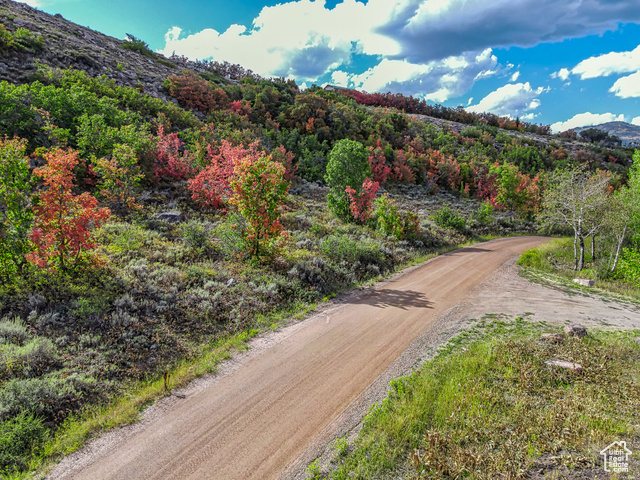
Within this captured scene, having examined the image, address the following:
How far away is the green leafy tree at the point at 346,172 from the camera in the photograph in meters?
→ 24.7

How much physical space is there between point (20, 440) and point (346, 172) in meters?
22.7

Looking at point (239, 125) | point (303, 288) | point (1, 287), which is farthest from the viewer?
point (239, 125)

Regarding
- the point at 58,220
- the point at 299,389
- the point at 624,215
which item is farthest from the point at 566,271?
the point at 58,220

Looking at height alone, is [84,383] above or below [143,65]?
below

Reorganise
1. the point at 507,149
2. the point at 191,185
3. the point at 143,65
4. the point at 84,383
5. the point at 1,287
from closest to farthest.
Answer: the point at 84,383 → the point at 1,287 → the point at 191,185 → the point at 143,65 → the point at 507,149

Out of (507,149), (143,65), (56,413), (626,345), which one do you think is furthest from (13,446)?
(507,149)

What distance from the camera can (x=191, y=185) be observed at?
22094mm

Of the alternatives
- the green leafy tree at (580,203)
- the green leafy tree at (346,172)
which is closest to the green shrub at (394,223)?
the green leafy tree at (346,172)

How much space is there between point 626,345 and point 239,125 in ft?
130

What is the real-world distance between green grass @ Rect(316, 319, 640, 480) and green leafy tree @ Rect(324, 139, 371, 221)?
1682 cm

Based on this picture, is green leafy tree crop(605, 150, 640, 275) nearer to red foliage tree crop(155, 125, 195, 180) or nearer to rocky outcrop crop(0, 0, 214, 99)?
red foliage tree crop(155, 125, 195, 180)

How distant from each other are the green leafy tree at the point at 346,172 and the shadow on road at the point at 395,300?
438 inches

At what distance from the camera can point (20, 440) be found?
6074 mm

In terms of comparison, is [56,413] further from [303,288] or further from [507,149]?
[507,149]
